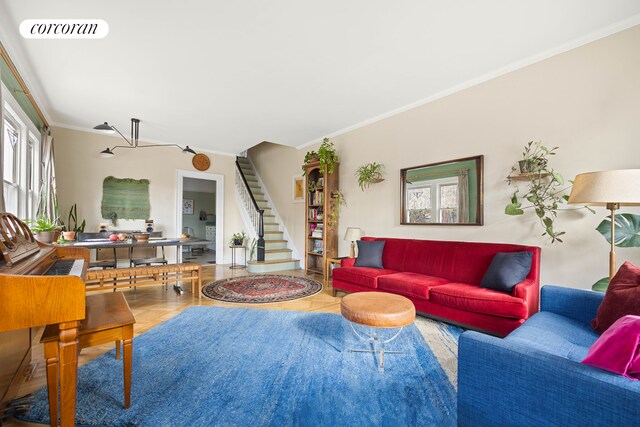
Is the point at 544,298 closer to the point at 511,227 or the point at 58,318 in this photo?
the point at 511,227

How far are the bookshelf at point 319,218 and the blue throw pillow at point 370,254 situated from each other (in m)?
0.95

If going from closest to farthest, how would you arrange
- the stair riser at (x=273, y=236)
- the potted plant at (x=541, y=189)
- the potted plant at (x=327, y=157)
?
the potted plant at (x=541, y=189), the potted plant at (x=327, y=157), the stair riser at (x=273, y=236)

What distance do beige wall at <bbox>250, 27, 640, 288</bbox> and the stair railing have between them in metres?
2.66

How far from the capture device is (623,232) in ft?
6.97

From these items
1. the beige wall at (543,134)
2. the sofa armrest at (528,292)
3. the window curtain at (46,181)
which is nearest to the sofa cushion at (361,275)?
the beige wall at (543,134)

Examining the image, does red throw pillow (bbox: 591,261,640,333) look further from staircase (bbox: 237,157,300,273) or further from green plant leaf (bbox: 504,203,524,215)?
staircase (bbox: 237,157,300,273)

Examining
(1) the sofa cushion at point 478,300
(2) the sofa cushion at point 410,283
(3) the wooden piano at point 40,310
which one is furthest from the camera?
(2) the sofa cushion at point 410,283

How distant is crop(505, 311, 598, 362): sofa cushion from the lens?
1384 mm

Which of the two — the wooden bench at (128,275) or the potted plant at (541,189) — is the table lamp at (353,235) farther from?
the wooden bench at (128,275)

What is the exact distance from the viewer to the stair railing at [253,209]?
5812 mm

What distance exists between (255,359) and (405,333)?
137cm

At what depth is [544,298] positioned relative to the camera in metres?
2.00

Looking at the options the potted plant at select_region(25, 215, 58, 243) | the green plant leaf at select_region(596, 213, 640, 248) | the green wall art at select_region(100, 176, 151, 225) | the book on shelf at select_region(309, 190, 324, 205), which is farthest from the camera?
the green wall art at select_region(100, 176, 151, 225)

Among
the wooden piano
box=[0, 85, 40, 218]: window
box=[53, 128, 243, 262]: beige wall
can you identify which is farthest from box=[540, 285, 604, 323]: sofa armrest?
box=[53, 128, 243, 262]: beige wall
